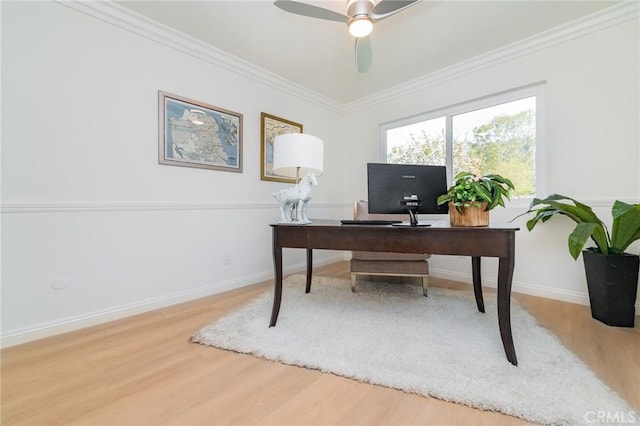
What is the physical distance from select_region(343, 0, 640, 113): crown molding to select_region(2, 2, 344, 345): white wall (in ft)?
6.63

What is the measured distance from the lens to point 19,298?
1.64m

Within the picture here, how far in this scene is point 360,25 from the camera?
1809 mm

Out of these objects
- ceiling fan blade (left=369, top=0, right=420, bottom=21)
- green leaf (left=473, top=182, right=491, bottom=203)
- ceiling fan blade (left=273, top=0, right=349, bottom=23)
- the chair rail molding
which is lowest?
the chair rail molding

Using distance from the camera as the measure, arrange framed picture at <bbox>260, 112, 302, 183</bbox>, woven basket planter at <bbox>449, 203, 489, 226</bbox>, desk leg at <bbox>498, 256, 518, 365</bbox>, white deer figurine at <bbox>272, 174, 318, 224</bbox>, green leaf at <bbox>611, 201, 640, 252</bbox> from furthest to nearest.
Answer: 1. framed picture at <bbox>260, 112, 302, 183</bbox>
2. white deer figurine at <bbox>272, 174, 318, 224</bbox>
3. green leaf at <bbox>611, 201, 640, 252</bbox>
4. woven basket planter at <bbox>449, 203, 489, 226</bbox>
5. desk leg at <bbox>498, 256, 518, 365</bbox>

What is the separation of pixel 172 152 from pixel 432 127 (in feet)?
9.57

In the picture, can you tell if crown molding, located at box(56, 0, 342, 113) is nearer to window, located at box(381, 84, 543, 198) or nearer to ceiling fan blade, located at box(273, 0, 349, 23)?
ceiling fan blade, located at box(273, 0, 349, 23)

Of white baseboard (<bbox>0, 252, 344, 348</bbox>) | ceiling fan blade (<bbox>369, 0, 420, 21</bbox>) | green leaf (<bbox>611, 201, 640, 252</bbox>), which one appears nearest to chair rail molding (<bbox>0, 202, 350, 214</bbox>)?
white baseboard (<bbox>0, 252, 344, 348</bbox>)

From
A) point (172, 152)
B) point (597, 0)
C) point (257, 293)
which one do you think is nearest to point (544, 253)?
point (597, 0)

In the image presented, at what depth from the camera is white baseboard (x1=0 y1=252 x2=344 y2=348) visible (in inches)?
64.7

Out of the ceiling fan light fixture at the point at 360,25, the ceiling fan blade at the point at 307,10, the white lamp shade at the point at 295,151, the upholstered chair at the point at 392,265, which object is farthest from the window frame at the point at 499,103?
the white lamp shade at the point at 295,151

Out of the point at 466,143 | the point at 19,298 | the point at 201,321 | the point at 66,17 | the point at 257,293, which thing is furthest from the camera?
the point at 466,143

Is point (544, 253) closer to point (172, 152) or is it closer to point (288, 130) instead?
point (288, 130)

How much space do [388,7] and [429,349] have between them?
2156 millimetres

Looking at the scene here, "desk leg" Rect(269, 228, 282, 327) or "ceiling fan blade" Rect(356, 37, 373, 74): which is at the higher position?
"ceiling fan blade" Rect(356, 37, 373, 74)
